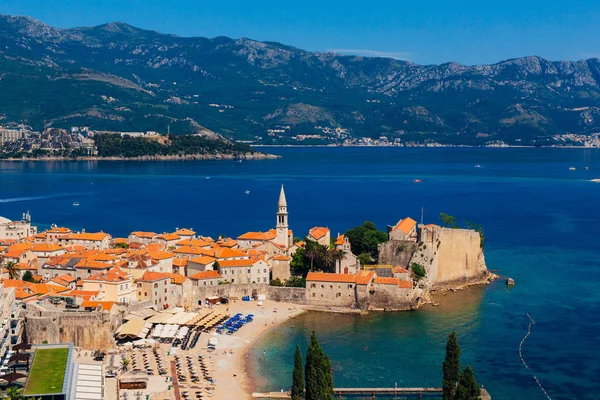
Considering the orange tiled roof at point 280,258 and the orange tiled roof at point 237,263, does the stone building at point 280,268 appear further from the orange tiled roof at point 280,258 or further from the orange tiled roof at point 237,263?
the orange tiled roof at point 237,263

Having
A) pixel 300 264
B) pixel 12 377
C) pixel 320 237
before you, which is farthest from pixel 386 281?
pixel 12 377

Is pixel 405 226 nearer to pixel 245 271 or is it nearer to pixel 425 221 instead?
pixel 245 271

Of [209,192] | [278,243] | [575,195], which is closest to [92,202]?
[209,192]

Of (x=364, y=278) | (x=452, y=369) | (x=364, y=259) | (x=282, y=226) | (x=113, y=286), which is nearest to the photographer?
(x=452, y=369)

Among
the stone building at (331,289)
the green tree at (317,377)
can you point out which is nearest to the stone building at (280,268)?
the stone building at (331,289)

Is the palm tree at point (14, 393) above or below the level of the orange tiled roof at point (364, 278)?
below

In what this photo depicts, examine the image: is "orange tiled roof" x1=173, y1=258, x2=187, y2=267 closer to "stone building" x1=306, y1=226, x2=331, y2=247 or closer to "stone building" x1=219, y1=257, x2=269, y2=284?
"stone building" x1=219, y1=257, x2=269, y2=284
